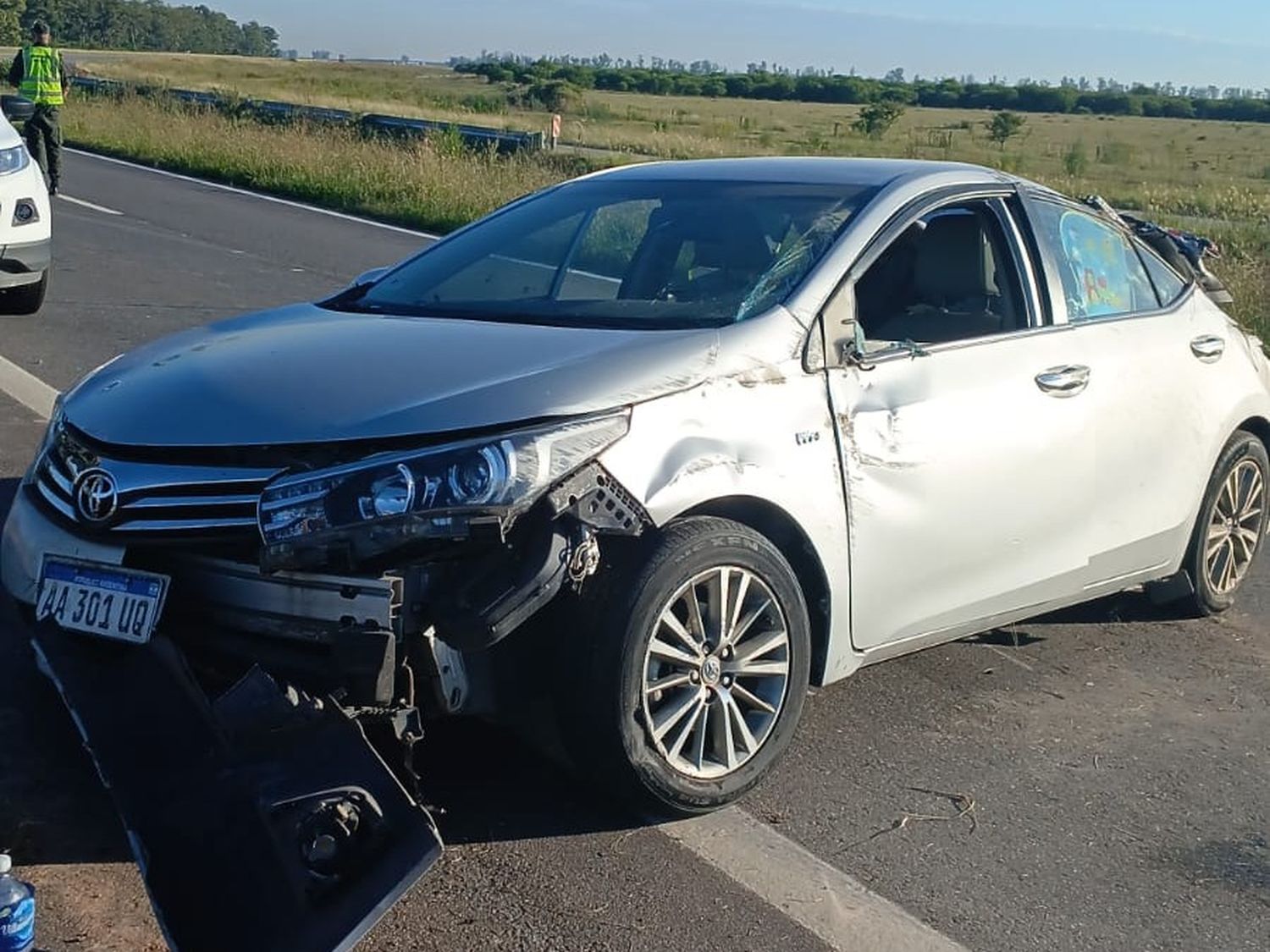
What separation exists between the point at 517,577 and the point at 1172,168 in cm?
4622

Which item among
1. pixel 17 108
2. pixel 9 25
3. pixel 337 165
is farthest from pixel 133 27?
pixel 17 108

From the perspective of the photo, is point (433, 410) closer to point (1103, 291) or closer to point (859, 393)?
point (859, 393)

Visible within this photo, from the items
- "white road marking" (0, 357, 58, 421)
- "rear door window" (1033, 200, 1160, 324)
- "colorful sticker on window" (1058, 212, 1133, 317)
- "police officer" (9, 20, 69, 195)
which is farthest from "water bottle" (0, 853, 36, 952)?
"police officer" (9, 20, 69, 195)

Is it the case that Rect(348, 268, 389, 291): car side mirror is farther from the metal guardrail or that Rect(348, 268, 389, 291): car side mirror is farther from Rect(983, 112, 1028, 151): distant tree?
Rect(983, 112, 1028, 151): distant tree

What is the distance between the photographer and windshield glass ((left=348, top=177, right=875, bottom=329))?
450 cm

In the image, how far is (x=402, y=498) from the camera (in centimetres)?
349

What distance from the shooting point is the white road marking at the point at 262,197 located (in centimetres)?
1722

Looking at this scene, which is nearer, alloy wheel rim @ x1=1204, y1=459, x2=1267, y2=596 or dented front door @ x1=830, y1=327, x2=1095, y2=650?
dented front door @ x1=830, y1=327, x2=1095, y2=650

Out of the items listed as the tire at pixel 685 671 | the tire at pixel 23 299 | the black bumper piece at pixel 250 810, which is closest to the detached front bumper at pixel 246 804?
the black bumper piece at pixel 250 810

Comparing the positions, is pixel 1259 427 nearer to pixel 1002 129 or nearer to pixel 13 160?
pixel 13 160

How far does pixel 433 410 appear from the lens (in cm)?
366

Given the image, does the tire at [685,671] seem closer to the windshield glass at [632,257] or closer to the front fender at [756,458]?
the front fender at [756,458]

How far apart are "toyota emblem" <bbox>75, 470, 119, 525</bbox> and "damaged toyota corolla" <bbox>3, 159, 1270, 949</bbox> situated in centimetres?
1

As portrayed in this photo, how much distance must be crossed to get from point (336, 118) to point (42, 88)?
9.79 meters
